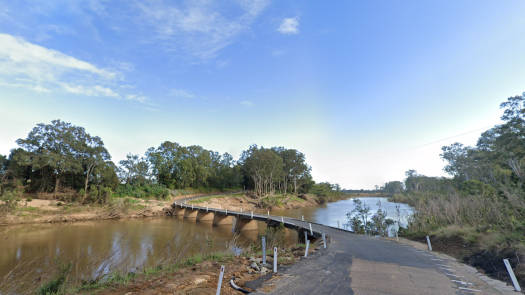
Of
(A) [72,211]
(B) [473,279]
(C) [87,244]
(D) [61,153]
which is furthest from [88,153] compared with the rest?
(B) [473,279]

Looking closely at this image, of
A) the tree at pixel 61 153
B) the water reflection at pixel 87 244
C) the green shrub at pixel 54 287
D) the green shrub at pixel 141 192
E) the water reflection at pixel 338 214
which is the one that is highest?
the tree at pixel 61 153

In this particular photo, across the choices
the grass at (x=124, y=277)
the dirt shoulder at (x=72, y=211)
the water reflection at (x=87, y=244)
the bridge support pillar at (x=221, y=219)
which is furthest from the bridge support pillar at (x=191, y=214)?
the grass at (x=124, y=277)

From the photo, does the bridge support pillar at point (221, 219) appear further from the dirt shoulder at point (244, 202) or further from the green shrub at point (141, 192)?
the green shrub at point (141, 192)

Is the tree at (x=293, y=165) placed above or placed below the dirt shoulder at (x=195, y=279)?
above

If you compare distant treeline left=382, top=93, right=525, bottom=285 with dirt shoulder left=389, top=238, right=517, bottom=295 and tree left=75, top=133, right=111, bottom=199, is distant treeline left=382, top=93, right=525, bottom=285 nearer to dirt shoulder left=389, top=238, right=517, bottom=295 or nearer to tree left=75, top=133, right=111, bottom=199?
dirt shoulder left=389, top=238, right=517, bottom=295

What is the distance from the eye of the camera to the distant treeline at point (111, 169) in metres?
32.0

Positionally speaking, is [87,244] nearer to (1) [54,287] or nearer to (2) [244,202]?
(1) [54,287]

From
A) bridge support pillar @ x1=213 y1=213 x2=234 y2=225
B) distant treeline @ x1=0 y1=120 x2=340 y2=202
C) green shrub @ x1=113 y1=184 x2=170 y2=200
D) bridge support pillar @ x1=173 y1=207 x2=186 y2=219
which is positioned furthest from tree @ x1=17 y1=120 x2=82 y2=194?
bridge support pillar @ x1=213 y1=213 x2=234 y2=225

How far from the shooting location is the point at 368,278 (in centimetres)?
670

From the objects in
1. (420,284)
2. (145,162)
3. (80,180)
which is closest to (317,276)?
(420,284)

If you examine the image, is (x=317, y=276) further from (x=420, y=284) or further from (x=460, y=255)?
(x=460, y=255)

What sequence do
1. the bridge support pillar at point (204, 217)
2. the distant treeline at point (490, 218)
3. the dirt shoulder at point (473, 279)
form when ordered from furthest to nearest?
the bridge support pillar at point (204, 217) → the distant treeline at point (490, 218) → the dirt shoulder at point (473, 279)

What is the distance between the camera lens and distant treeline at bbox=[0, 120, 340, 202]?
32.0 meters

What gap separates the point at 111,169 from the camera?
38.4 m
